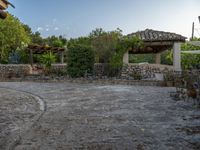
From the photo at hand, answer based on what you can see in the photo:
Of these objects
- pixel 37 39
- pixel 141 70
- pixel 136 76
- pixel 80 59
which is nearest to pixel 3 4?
pixel 80 59

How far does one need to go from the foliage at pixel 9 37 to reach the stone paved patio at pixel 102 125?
22007mm

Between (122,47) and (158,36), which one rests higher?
(158,36)

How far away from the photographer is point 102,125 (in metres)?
7.72

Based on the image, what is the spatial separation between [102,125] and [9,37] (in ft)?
90.5

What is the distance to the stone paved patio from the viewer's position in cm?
612

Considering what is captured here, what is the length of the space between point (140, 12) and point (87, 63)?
28.5ft

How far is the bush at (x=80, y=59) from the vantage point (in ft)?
72.5

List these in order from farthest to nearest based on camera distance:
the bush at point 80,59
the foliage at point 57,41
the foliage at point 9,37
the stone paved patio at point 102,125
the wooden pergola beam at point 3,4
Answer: the foliage at point 57,41 → the foliage at point 9,37 → the bush at point 80,59 → the wooden pergola beam at point 3,4 → the stone paved patio at point 102,125

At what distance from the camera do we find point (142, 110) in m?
9.77

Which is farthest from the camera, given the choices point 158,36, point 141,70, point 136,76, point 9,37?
point 9,37

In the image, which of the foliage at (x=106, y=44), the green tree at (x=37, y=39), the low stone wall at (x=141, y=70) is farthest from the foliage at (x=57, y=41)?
the low stone wall at (x=141, y=70)

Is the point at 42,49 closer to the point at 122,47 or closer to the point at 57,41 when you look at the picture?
the point at 57,41

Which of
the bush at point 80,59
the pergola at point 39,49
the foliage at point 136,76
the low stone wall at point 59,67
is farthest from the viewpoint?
the pergola at point 39,49

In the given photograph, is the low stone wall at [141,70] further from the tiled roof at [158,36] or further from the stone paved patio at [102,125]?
the stone paved patio at [102,125]
